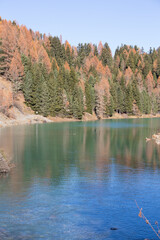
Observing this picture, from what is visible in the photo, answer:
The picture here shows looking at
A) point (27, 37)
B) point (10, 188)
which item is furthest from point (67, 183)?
point (27, 37)

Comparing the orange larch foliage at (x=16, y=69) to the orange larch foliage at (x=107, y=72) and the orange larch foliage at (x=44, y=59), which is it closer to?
the orange larch foliage at (x=44, y=59)

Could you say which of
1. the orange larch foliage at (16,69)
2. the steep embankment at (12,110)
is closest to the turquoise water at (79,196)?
the steep embankment at (12,110)

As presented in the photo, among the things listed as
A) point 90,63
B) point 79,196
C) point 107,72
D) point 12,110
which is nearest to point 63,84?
point 12,110

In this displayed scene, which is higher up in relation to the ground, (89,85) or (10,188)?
(89,85)

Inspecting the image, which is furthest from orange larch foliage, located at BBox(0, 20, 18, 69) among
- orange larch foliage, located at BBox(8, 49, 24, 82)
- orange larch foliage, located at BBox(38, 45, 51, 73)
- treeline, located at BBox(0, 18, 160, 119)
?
orange larch foliage, located at BBox(38, 45, 51, 73)

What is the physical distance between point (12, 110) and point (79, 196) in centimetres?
8184

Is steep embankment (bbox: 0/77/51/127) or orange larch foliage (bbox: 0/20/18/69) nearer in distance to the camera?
steep embankment (bbox: 0/77/51/127)

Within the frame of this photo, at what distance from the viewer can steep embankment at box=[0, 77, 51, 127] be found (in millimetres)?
92631

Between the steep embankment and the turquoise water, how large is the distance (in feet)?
177

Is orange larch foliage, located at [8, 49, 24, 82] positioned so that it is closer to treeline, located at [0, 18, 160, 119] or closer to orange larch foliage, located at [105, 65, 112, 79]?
treeline, located at [0, 18, 160, 119]

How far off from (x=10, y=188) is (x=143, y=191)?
9.77 m

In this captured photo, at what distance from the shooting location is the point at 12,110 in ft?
327

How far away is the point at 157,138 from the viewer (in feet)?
188

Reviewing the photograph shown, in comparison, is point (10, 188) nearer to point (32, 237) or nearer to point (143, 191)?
point (32, 237)
